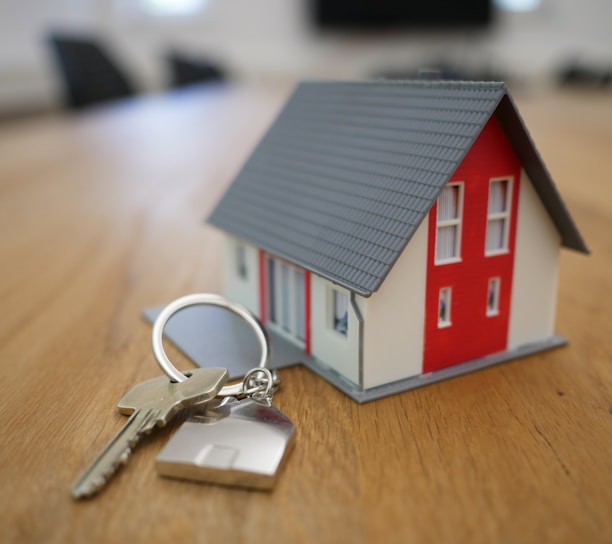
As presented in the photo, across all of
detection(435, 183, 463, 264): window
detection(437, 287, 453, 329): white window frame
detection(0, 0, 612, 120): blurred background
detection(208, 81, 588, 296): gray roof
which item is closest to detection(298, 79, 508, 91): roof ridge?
detection(208, 81, 588, 296): gray roof

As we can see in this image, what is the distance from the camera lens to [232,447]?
601 millimetres

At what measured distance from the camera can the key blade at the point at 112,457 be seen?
0.56m

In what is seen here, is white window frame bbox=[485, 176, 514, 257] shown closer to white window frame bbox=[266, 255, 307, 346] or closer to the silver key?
white window frame bbox=[266, 255, 307, 346]

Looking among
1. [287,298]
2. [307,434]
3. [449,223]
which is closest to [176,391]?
[307,434]

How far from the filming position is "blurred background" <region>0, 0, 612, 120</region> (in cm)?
604

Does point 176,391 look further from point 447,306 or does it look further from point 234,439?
point 447,306

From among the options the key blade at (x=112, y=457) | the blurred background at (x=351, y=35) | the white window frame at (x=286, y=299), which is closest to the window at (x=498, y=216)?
the white window frame at (x=286, y=299)

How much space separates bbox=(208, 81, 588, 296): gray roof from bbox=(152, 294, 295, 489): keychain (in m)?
Answer: 0.16

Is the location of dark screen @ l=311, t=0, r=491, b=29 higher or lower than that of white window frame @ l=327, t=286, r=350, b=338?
lower

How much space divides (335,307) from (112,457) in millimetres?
→ 328

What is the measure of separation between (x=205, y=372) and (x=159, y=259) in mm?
677

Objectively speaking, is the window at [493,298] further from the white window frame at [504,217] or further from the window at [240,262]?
the window at [240,262]

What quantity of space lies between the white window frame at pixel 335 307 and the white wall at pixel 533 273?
0.23 metres

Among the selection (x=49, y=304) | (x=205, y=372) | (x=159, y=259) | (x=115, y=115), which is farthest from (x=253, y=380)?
(x=115, y=115)
